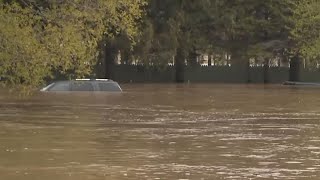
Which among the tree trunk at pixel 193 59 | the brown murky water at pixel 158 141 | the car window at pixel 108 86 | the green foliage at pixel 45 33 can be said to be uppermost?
the green foliage at pixel 45 33

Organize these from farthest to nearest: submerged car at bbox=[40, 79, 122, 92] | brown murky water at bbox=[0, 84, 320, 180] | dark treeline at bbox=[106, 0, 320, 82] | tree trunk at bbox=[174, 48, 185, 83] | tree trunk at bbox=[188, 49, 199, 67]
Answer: tree trunk at bbox=[188, 49, 199, 67] → tree trunk at bbox=[174, 48, 185, 83] → dark treeline at bbox=[106, 0, 320, 82] → submerged car at bbox=[40, 79, 122, 92] → brown murky water at bbox=[0, 84, 320, 180]

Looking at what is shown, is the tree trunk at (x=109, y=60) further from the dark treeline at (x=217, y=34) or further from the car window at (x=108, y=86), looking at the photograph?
the car window at (x=108, y=86)

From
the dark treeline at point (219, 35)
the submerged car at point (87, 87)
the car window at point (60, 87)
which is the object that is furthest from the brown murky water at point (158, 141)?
the dark treeline at point (219, 35)

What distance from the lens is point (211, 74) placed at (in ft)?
224

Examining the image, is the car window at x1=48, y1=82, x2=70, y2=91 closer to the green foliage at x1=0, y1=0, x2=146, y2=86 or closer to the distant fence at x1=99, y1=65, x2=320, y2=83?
the distant fence at x1=99, y1=65, x2=320, y2=83

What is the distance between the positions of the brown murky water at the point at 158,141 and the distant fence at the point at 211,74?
3178cm

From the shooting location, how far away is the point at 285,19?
60.1 meters

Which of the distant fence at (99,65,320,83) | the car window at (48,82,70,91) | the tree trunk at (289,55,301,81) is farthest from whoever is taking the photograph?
the distant fence at (99,65,320,83)

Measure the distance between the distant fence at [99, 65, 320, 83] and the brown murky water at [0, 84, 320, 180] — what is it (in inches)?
1251

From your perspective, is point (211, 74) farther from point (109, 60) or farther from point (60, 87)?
point (60, 87)

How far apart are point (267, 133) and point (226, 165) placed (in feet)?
20.9

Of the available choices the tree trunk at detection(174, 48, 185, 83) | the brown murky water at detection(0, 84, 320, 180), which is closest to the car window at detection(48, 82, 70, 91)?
the brown murky water at detection(0, 84, 320, 180)

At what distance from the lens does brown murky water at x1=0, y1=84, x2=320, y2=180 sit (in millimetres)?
14367

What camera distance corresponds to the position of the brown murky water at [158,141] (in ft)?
47.1
